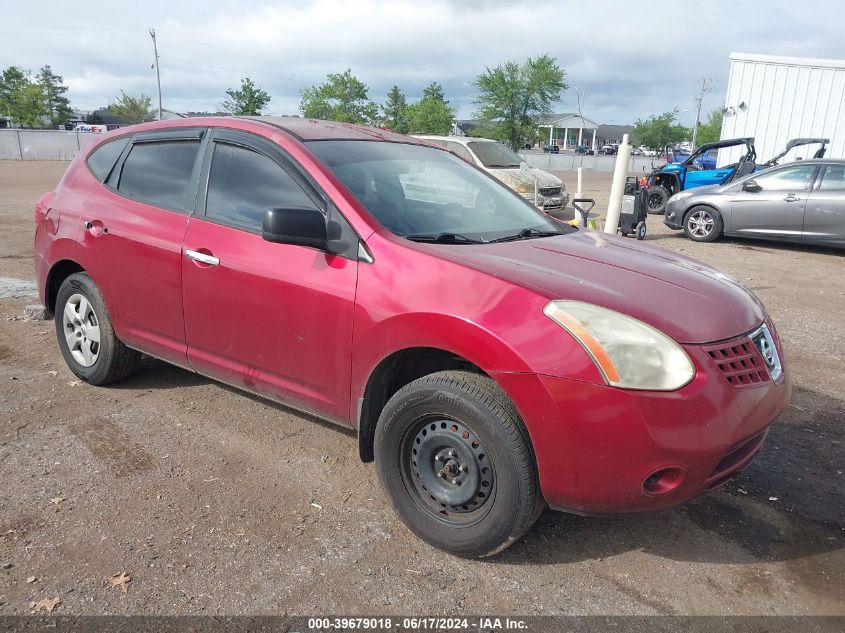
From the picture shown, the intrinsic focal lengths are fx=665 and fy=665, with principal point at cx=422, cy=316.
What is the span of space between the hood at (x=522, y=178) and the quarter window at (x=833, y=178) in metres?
5.30

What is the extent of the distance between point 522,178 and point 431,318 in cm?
1213

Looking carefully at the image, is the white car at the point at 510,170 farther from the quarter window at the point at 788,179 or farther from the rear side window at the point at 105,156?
the rear side window at the point at 105,156

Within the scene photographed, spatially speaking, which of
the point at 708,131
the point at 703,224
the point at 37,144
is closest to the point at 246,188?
the point at 703,224

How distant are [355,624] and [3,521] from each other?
1.71 metres

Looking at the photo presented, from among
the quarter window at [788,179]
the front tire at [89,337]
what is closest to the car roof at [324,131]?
the front tire at [89,337]

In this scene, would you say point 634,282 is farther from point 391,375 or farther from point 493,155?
point 493,155

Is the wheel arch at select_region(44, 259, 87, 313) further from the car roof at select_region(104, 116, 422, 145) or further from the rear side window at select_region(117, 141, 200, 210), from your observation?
the car roof at select_region(104, 116, 422, 145)

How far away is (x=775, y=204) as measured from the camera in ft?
37.0

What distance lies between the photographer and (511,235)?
11.2 feet

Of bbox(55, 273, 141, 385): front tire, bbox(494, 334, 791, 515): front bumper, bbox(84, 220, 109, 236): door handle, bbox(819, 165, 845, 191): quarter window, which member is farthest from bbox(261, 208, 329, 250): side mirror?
bbox(819, 165, 845, 191): quarter window

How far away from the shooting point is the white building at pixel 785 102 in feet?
63.3

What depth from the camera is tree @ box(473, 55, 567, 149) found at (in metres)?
45.6

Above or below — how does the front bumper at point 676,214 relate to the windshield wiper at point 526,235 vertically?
below

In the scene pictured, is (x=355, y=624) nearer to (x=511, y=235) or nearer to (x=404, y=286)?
(x=404, y=286)
